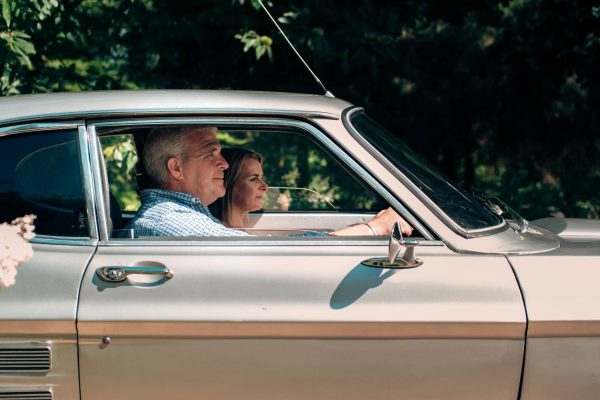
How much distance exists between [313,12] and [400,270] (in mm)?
4714

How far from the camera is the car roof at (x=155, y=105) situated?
2939mm

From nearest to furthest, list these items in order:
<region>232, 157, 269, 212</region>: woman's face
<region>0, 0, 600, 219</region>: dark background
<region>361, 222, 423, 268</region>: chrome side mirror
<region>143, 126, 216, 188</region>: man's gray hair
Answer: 1. <region>361, 222, 423, 268</region>: chrome side mirror
2. <region>143, 126, 216, 188</region>: man's gray hair
3. <region>232, 157, 269, 212</region>: woman's face
4. <region>0, 0, 600, 219</region>: dark background

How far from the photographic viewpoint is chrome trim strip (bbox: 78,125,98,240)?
286cm

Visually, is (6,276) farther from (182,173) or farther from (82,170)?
(182,173)

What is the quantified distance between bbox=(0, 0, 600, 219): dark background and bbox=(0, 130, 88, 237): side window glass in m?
2.90

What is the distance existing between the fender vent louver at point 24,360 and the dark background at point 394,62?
3.45 m

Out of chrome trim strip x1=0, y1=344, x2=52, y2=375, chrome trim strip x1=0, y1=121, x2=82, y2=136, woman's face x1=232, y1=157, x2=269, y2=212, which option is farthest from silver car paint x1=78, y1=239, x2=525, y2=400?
woman's face x1=232, y1=157, x2=269, y2=212

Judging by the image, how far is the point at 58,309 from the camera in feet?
8.73

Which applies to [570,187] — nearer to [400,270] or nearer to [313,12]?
[313,12]

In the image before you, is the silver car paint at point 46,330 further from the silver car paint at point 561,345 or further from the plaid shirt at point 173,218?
the silver car paint at point 561,345

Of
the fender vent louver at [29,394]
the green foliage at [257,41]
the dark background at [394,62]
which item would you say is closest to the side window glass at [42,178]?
the fender vent louver at [29,394]

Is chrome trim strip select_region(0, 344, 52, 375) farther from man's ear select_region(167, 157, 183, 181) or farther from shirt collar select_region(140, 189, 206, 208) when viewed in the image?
man's ear select_region(167, 157, 183, 181)

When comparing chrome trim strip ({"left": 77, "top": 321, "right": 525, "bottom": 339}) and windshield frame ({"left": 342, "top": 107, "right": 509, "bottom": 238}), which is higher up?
windshield frame ({"left": 342, "top": 107, "right": 509, "bottom": 238})

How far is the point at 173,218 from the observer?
10.4 feet
